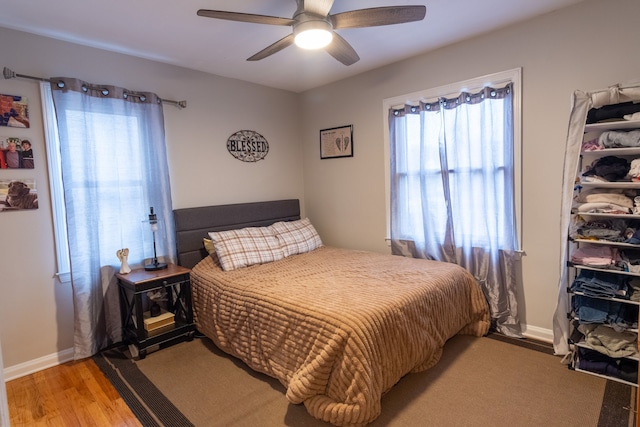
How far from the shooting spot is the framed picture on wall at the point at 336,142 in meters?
3.97

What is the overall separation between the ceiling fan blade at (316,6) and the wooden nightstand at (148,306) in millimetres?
2204

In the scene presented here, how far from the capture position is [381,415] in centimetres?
201

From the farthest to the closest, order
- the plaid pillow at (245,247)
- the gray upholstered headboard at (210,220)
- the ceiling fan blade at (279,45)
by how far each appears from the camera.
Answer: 1. the gray upholstered headboard at (210,220)
2. the plaid pillow at (245,247)
3. the ceiling fan blade at (279,45)

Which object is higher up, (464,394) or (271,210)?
(271,210)

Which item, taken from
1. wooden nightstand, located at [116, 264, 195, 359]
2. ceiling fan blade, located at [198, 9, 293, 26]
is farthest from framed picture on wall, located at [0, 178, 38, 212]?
ceiling fan blade, located at [198, 9, 293, 26]

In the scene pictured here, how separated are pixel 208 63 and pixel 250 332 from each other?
252 cm

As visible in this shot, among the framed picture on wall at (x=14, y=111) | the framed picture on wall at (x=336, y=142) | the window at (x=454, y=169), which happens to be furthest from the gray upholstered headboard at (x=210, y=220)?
the window at (x=454, y=169)

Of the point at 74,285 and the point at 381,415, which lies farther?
the point at 74,285

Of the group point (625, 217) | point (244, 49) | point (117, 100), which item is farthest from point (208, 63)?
point (625, 217)

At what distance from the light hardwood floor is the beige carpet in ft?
0.91

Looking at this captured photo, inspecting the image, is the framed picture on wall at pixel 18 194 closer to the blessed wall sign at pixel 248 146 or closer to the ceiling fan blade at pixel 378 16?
the blessed wall sign at pixel 248 146

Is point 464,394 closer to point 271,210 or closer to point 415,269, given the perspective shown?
point 415,269

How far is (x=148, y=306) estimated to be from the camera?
3150 millimetres

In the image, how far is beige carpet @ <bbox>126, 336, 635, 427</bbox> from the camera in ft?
6.48
